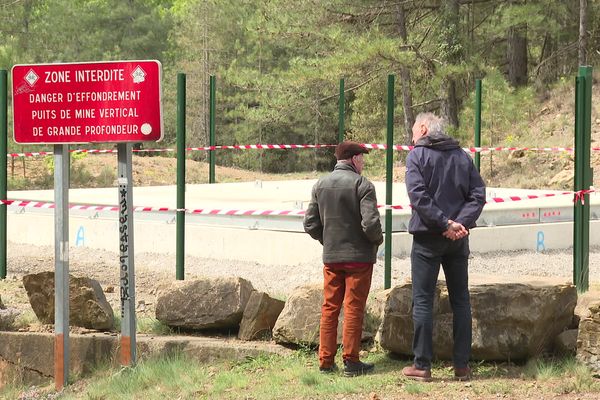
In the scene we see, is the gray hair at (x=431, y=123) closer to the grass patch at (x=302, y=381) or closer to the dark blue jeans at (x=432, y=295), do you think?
the dark blue jeans at (x=432, y=295)

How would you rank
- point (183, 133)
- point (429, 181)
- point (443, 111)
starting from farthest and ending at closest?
1. point (443, 111)
2. point (183, 133)
3. point (429, 181)

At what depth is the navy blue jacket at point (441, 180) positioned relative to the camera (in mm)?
6867

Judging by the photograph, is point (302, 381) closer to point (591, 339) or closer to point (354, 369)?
point (354, 369)

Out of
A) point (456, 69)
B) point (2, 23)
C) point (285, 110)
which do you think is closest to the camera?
point (456, 69)

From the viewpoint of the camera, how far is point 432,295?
7.04 m

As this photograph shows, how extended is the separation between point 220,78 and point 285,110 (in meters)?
12.6

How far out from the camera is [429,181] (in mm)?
6918

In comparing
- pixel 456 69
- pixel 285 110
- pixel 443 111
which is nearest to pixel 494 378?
pixel 456 69

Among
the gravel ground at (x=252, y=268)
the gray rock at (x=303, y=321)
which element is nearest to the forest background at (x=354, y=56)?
the gravel ground at (x=252, y=268)

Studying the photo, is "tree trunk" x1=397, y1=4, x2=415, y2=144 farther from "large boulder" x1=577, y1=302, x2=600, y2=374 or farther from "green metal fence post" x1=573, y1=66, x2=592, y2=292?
"large boulder" x1=577, y1=302, x2=600, y2=374

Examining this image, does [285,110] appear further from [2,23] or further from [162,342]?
[162,342]

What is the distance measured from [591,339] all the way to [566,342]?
492mm

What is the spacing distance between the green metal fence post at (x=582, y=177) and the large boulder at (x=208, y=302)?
8.86 ft

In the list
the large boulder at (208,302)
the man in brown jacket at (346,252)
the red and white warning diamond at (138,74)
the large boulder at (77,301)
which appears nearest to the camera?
the man in brown jacket at (346,252)
